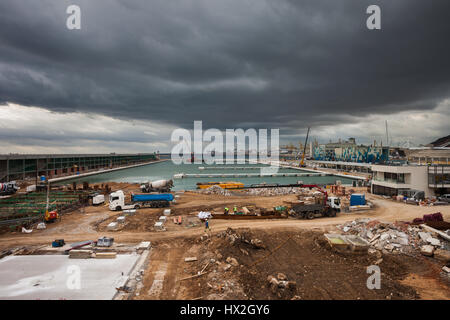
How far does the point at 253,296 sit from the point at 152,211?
21.3 meters

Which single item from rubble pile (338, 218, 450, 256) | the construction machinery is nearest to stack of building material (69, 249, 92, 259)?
the construction machinery

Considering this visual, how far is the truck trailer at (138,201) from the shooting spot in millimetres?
29770

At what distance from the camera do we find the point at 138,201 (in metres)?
31.2

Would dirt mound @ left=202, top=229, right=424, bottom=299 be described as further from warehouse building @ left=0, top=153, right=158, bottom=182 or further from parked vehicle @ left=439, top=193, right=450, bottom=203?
warehouse building @ left=0, top=153, right=158, bottom=182

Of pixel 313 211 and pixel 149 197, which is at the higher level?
pixel 149 197

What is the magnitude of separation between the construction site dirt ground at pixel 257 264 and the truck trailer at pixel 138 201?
507cm

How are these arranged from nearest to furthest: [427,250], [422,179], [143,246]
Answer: [427,250], [143,246], [422,179]

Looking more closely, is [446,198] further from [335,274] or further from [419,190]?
[335,274]

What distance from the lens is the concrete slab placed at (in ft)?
35.2

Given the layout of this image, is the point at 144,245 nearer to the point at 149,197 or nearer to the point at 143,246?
the point at 143,246

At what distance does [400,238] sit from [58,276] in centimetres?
2366

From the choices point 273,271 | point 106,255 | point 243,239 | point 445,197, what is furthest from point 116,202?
point 445,197

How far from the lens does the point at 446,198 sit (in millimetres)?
30719
